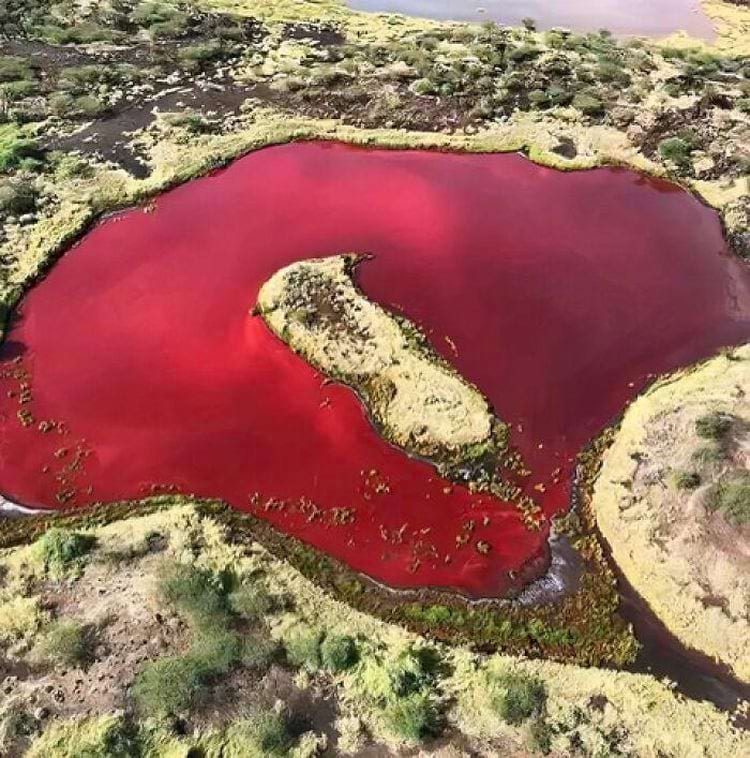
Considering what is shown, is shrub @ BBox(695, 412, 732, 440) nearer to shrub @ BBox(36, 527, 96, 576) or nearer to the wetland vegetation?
the wetland vegetation

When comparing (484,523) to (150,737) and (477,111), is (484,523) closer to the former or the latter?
(150,737)

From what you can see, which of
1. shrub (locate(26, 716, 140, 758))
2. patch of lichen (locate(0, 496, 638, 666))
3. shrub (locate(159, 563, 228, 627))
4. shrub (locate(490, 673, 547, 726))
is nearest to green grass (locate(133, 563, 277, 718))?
shrub (locate(159, 563, 228, 627))

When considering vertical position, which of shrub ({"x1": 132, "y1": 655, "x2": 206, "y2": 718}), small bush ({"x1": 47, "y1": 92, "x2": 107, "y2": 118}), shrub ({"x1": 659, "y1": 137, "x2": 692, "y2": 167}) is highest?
small bush ({"x1": 47, "y1": 92, "x2": 107, "y2": 118})

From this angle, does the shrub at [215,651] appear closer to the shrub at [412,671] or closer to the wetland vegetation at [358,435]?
the wetland vegetation at [358,435]

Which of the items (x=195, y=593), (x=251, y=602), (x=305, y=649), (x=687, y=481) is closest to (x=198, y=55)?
(x=195, y=593)

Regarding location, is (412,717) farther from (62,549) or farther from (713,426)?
(713,426)

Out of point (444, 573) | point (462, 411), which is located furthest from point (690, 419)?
point (444, 573)
